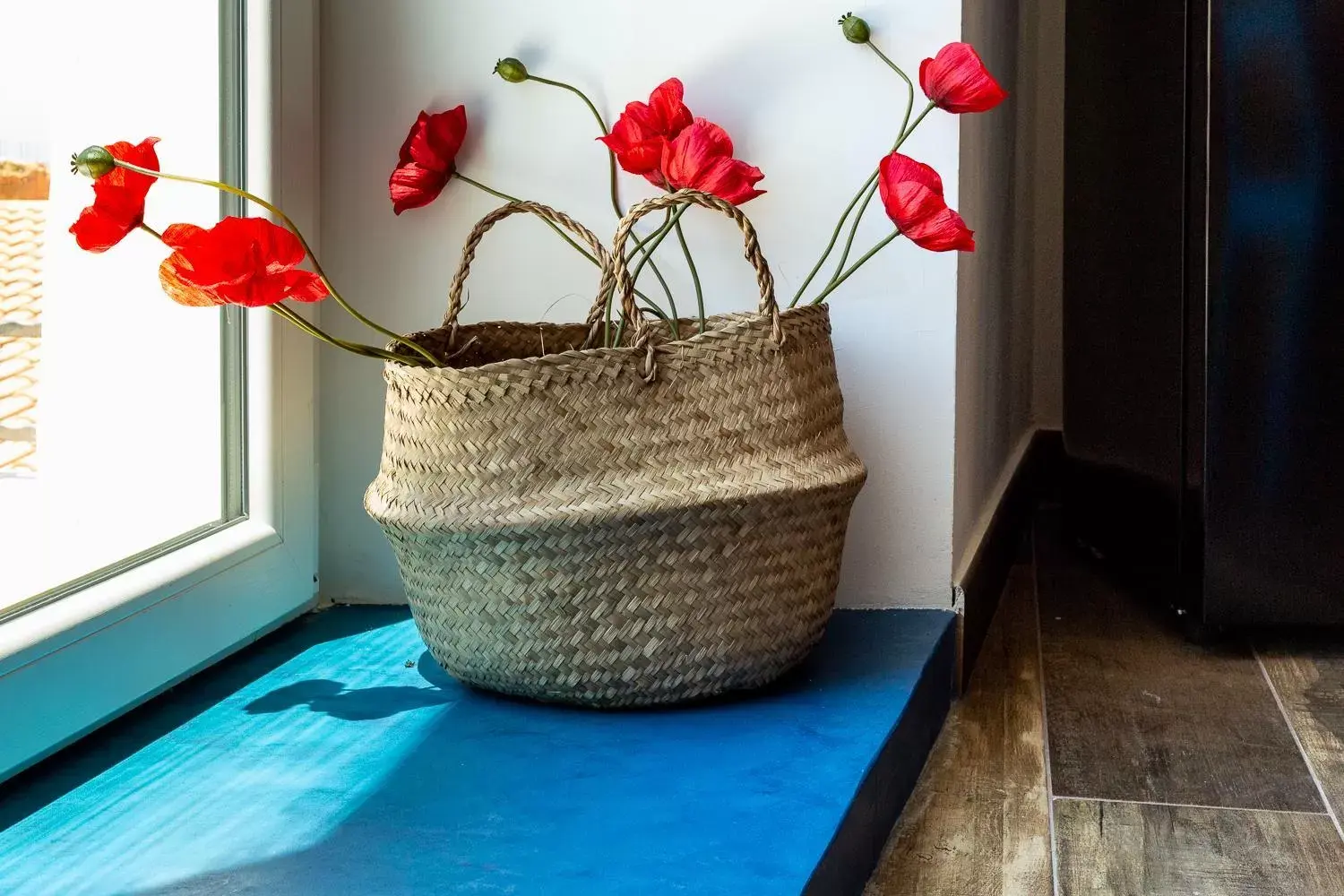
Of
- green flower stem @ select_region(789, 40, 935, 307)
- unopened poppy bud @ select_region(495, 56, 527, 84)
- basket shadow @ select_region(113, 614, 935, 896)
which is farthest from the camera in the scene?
unopened poppy bud @ select_region(495, 56, 527, 84)

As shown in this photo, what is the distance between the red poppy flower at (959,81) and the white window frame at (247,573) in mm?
542

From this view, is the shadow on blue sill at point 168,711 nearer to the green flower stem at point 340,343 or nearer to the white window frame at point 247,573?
the white window frame at point 247,573

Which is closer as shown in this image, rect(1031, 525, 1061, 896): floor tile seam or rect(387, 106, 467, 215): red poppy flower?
rect(1031, 525, 1061, 896): floor tile seam

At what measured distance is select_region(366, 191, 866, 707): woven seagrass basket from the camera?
0.88 metres

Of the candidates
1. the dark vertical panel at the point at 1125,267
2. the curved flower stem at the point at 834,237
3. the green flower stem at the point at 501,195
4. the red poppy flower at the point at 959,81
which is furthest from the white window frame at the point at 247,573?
the dark vertical panel at the point at 1125,267

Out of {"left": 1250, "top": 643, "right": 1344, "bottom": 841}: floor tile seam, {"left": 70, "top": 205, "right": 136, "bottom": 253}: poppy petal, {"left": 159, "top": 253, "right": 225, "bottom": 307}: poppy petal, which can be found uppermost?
{"left": 70, "top": 205, "right": 136, "bottom": 253}: poppy petal

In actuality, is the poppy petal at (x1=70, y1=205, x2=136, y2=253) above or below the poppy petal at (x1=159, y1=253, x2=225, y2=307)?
above

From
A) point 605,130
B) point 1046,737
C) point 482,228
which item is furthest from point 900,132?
point 1046,737

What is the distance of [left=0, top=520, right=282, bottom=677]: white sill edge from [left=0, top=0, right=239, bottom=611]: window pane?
0.02 m

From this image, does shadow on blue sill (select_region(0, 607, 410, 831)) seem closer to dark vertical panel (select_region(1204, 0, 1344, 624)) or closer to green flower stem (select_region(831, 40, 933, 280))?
green flower stem (select_region(831, 40, 933, 280))

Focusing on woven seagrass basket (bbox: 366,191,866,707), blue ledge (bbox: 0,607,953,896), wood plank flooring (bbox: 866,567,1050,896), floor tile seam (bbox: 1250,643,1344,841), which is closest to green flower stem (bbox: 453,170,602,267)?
woven seagrass basket (bbox: 366,191,866,707)

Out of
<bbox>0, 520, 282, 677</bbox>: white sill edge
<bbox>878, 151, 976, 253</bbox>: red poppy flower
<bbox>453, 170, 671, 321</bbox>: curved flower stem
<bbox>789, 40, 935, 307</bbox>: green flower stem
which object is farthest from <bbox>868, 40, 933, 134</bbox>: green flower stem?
<bbox>0, 520, 282, 677</bbox>: white sill edge

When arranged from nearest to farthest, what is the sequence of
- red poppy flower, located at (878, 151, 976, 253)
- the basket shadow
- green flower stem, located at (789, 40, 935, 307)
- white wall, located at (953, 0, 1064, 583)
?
the basket shadow → red poppy flower, located at (878, 151, 976, 253) → green flower stem, located at (789, 40, 935, 307) → white wall, located at (953, 0, 1064, 583)

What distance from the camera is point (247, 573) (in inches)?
42.3
